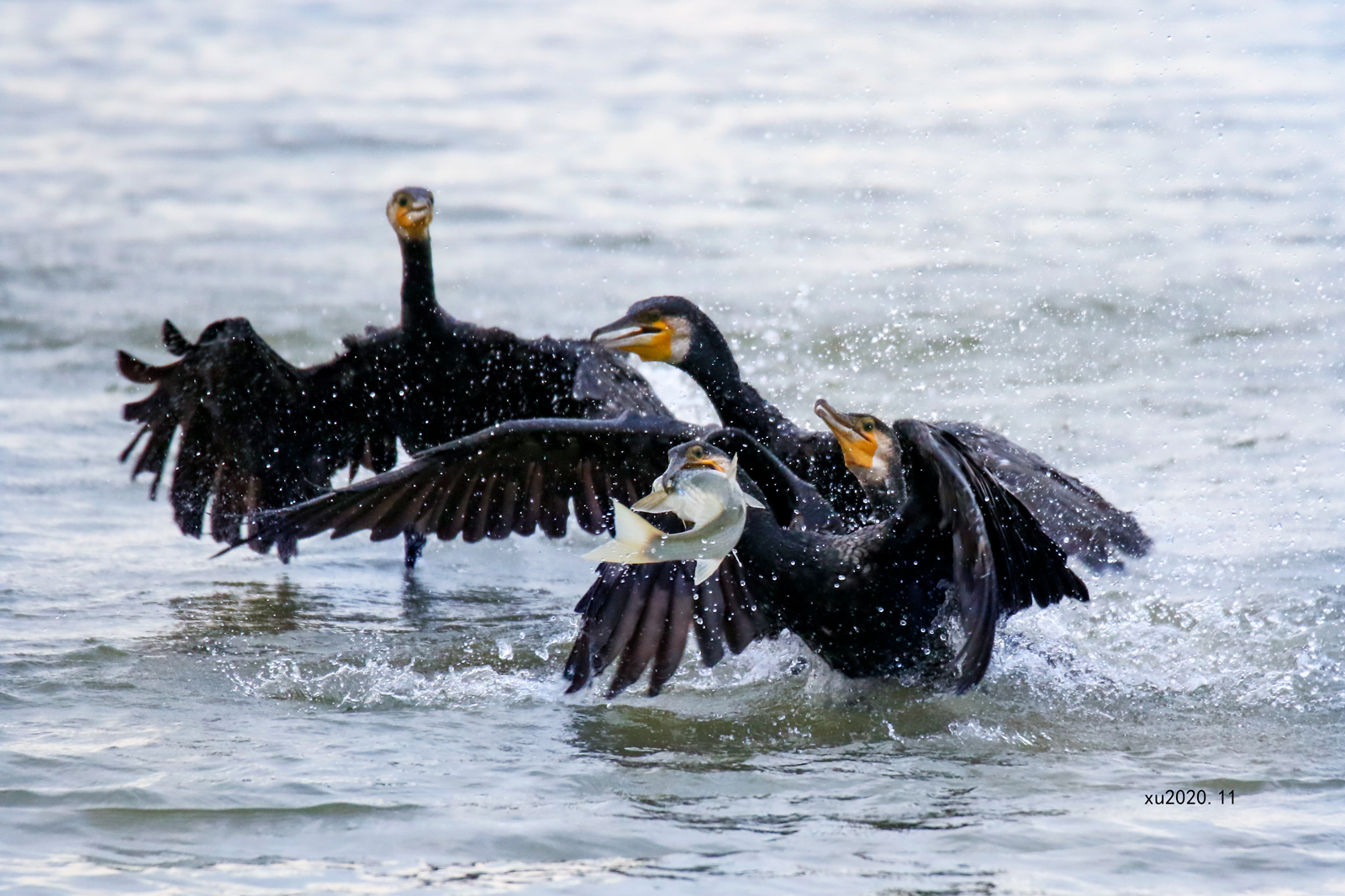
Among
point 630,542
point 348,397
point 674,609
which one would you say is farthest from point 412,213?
point 630,542

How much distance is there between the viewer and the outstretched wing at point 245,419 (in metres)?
6.34

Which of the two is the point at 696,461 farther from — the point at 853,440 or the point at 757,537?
the point at 853,440

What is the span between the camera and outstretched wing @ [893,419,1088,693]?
423 centimetres

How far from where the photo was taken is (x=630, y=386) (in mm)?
6484

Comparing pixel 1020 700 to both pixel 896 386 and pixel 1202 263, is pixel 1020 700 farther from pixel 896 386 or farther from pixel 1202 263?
pixel 1202 263

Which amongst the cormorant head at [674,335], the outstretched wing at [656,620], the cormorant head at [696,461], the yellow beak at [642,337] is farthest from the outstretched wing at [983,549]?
the yellow beak at [642,337]

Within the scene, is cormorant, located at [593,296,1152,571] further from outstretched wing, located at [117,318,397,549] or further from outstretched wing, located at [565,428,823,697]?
outstretched wing, located at [117,318,397,549]

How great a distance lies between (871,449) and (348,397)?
2.32m

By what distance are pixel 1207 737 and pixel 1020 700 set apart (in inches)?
22.7

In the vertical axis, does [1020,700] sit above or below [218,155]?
below

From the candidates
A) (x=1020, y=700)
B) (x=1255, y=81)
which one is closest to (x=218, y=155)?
(x=1255, y=81)

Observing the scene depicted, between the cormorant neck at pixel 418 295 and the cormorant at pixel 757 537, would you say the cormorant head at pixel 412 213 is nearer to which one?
the cormorant neck at pixel 418 295

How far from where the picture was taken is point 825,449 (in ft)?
19.3

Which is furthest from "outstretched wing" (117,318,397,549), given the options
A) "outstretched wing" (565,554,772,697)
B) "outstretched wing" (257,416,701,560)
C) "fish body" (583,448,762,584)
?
"fish body" (583,448,762,584)
